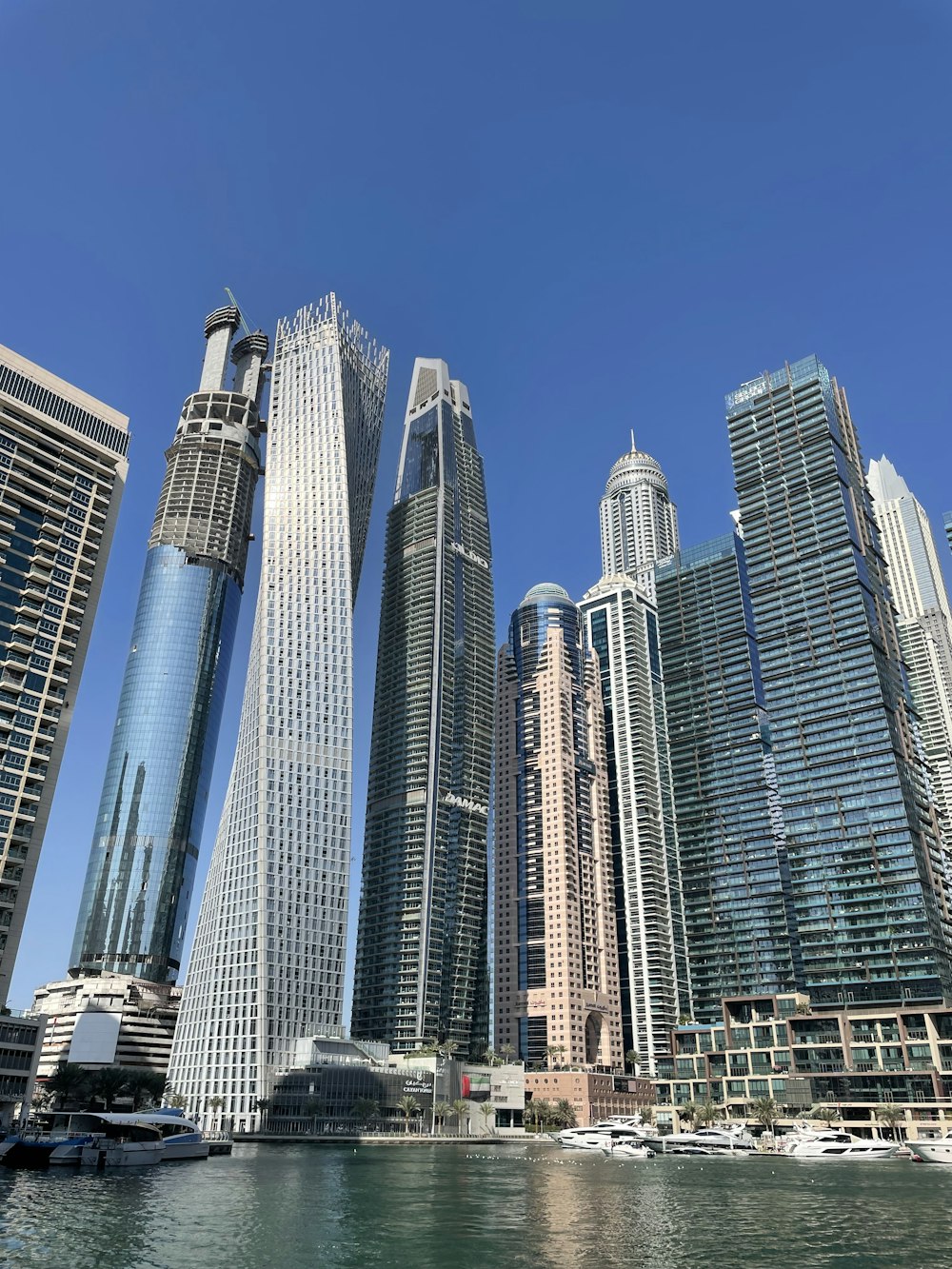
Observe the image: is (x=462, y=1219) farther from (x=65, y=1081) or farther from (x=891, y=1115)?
(x=891, y=1115)

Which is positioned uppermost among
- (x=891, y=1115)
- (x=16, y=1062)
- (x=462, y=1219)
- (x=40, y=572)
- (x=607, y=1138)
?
(x=40, y=572)

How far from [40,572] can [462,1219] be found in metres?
103

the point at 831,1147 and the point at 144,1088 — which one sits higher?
the point at 144,1088

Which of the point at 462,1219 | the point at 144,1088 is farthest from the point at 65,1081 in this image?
the point at 462,1219

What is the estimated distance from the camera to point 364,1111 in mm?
196875

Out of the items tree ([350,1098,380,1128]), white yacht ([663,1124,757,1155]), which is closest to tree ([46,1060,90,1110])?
tree ([350,1098,380,1128])

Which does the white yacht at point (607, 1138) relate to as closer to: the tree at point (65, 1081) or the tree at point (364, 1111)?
the tree at point (364, 1111)

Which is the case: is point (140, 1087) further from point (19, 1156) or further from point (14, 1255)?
point (14, 1255)

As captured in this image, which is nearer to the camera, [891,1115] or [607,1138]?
[607,1138]

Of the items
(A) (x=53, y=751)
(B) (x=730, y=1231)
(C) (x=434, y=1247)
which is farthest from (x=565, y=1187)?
(A) (x=53, y=751)

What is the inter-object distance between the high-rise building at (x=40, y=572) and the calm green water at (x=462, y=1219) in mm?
46232

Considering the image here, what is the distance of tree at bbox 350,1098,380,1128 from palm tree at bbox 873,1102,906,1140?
336 ft

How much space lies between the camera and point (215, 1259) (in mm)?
46344

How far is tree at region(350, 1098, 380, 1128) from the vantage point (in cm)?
19600
